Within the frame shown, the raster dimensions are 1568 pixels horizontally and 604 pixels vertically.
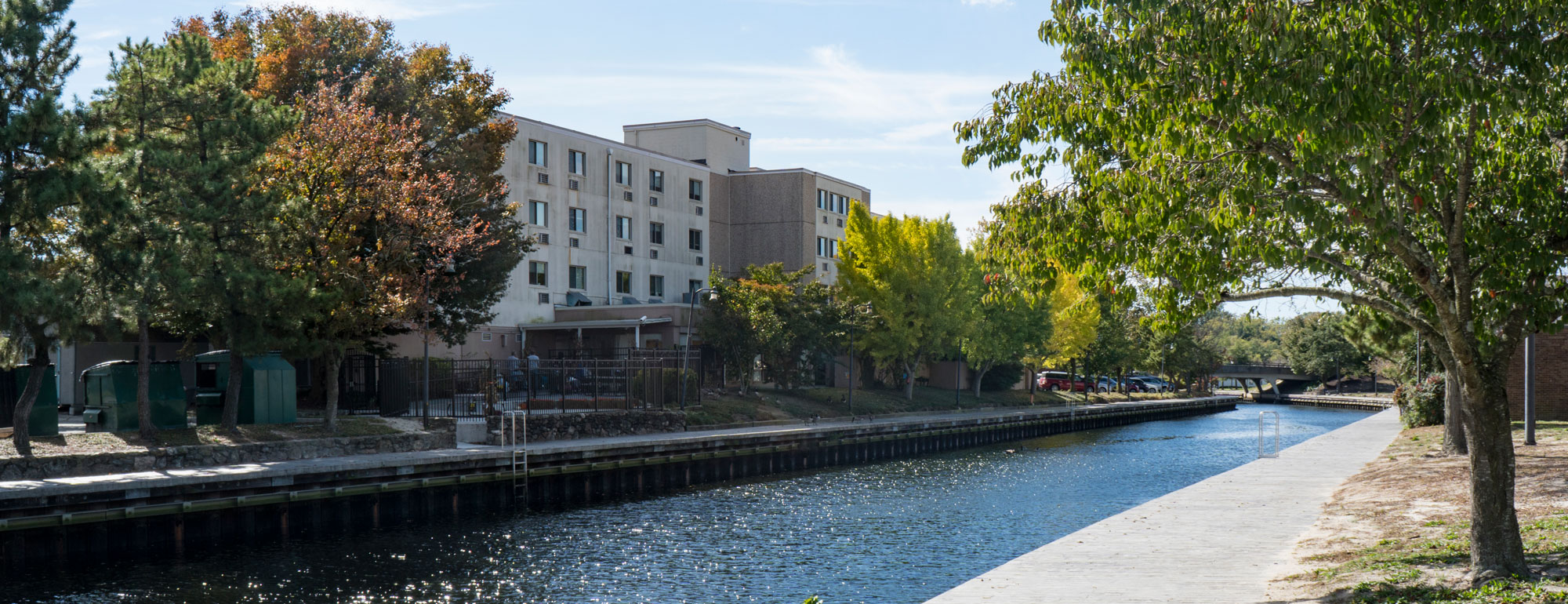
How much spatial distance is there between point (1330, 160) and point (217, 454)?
77.4 feet

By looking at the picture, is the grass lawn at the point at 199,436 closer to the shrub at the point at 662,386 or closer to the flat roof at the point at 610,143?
the shrub at the point at 662,386

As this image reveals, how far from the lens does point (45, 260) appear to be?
2395cm

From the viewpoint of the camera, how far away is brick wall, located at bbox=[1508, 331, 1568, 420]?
39.3 meters

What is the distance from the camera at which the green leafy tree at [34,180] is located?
850 inches

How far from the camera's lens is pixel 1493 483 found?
406 inches

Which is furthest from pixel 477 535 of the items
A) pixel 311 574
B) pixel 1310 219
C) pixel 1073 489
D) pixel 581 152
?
pixel 581 152

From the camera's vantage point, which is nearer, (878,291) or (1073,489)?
(1073,489)

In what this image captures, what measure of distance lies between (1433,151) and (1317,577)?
4.84 m

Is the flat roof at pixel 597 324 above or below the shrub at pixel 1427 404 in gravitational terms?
above

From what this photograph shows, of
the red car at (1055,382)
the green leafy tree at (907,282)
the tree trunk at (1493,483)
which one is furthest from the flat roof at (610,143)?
the tree trunk at (1493,483)

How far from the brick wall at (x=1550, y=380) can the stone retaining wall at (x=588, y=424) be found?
28455 millimetres

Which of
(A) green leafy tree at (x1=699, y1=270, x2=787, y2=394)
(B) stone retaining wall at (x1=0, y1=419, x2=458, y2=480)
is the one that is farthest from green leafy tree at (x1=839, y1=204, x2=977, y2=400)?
(B) stone retaining wall at (x1=0, y1=419, x2=458, y2=480)

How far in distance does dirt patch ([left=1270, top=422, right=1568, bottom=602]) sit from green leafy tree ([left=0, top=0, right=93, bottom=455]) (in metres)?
21.4

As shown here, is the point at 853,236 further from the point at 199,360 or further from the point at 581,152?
the point at 199,360
